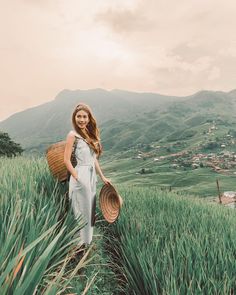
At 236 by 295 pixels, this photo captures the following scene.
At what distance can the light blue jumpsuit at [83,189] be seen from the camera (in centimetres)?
420

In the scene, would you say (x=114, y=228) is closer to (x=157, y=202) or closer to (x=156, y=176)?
(x=157, y=202)

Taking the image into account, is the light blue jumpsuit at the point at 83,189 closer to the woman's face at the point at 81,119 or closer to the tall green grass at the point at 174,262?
the woman's face at the point at 81,119

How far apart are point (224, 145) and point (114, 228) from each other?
162 meters

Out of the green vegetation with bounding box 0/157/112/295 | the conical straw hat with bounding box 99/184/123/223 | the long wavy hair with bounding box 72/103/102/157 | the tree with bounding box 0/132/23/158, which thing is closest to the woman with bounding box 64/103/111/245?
the long wavy hair with bounding box 72/103/102/157

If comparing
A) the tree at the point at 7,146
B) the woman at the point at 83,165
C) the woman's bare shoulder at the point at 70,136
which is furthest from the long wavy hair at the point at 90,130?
the tree at the point at 7,146

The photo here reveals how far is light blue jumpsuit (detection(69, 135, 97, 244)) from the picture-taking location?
4199 mm

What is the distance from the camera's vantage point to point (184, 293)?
298 centimetres

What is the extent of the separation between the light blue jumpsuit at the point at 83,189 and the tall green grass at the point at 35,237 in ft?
0.38

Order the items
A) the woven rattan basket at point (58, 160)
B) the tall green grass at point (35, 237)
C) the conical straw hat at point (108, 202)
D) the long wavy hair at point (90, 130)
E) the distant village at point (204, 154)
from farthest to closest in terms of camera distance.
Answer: the distant village at point (204, 154), the conical straw hat at point (108, 202), the woven rattan basket at point (58, 160), the long wavy hair at point (90, 130), the tall green grass at point (35, 237)

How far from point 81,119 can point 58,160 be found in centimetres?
64

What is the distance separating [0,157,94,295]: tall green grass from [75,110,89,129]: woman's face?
758 millimetres

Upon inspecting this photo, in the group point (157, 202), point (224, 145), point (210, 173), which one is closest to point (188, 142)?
point (224, 145)

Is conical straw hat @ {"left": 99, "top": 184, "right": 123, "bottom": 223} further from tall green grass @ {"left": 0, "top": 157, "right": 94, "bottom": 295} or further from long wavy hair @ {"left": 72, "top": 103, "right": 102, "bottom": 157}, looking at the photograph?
long wavy hair @ {"left": 72, "top": 103, "right": 102, "bottom": 157}

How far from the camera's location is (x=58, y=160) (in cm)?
456
